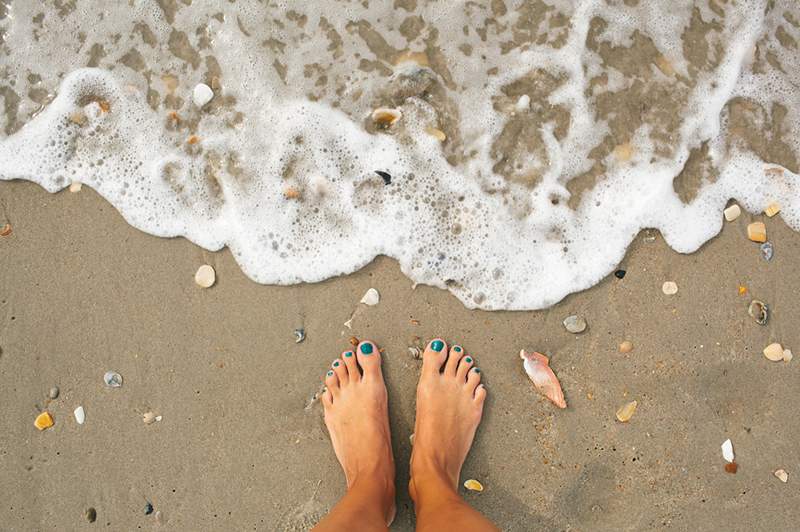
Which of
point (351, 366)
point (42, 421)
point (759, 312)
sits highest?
point (759, 312)

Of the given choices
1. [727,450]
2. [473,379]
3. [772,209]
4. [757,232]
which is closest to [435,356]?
[473,379]

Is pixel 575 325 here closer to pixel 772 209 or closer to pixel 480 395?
pixel 480 395

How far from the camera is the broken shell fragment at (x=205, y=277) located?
2.28 metres

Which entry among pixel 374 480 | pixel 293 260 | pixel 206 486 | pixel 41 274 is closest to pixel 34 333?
pixel 41 274

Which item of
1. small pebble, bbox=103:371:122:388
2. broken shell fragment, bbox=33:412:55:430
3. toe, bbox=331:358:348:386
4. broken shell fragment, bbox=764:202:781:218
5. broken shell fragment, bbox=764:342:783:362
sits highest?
broken shell fragment, bbox=764:202:781:218

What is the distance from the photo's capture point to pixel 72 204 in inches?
91.6

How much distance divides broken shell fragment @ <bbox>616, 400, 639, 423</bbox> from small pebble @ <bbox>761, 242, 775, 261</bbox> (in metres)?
0.87

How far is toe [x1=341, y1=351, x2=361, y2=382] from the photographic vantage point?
2.26 m

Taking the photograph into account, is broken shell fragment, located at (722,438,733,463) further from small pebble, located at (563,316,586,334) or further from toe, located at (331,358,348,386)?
toe, located at (331,358,348,386)

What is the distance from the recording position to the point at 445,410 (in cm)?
224

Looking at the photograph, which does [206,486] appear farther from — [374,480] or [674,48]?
[674,48]

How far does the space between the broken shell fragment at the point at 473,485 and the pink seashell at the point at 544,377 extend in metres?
0.48

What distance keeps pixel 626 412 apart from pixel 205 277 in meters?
1.91

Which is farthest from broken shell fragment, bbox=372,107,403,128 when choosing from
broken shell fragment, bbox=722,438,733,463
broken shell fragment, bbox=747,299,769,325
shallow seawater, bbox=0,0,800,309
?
broken shell fragment, bbox=722,438,733,463
